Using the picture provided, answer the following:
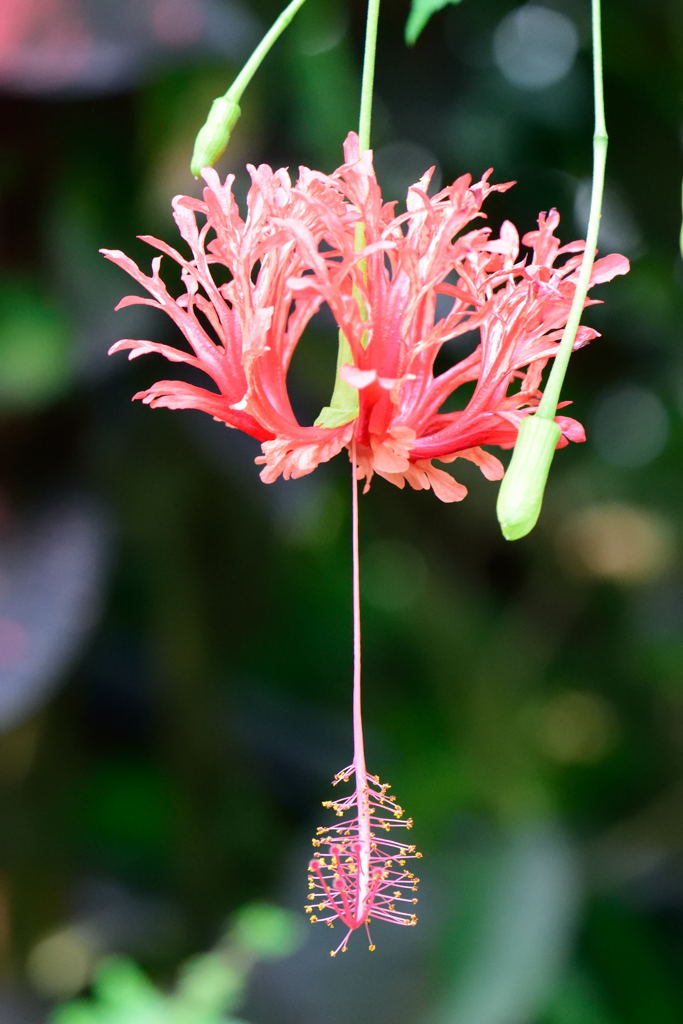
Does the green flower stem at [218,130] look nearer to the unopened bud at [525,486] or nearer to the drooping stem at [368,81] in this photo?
the drooping stem at [368,81]

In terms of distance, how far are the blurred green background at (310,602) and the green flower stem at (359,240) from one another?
101cm

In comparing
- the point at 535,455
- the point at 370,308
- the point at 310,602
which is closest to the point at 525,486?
the point at 535,455

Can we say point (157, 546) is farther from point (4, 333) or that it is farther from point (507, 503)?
point (507, 503)

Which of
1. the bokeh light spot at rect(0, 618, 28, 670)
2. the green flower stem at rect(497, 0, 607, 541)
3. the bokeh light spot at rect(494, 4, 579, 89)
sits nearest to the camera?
the green flower stem at rect(497, 0, 607, 541)

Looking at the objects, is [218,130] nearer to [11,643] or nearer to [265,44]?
[265,44]

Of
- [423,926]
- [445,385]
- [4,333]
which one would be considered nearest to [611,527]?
[423,926]

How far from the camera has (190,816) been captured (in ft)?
8.43

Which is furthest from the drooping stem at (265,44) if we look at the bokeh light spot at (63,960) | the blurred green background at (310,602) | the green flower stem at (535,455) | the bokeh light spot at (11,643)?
the bokeh light spot at (63,960)

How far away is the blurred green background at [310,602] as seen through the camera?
1.96 metres

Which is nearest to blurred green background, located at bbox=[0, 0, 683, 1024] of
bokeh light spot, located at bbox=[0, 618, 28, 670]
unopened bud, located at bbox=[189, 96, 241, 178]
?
bokeh light spot, located at bbox=[0, 618, 28, 670]

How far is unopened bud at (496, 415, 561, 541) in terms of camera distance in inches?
25.9

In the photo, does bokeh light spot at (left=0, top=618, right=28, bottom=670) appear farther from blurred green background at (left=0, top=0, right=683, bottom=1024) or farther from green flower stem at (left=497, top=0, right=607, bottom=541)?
green flower stem at (left=497, top=0, right=607, bottom=541)

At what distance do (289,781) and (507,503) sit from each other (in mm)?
2392

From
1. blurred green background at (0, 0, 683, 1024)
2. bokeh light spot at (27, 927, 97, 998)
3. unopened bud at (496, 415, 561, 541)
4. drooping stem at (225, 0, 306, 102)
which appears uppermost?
blurred green background at (0, 0, 683, 1024)
